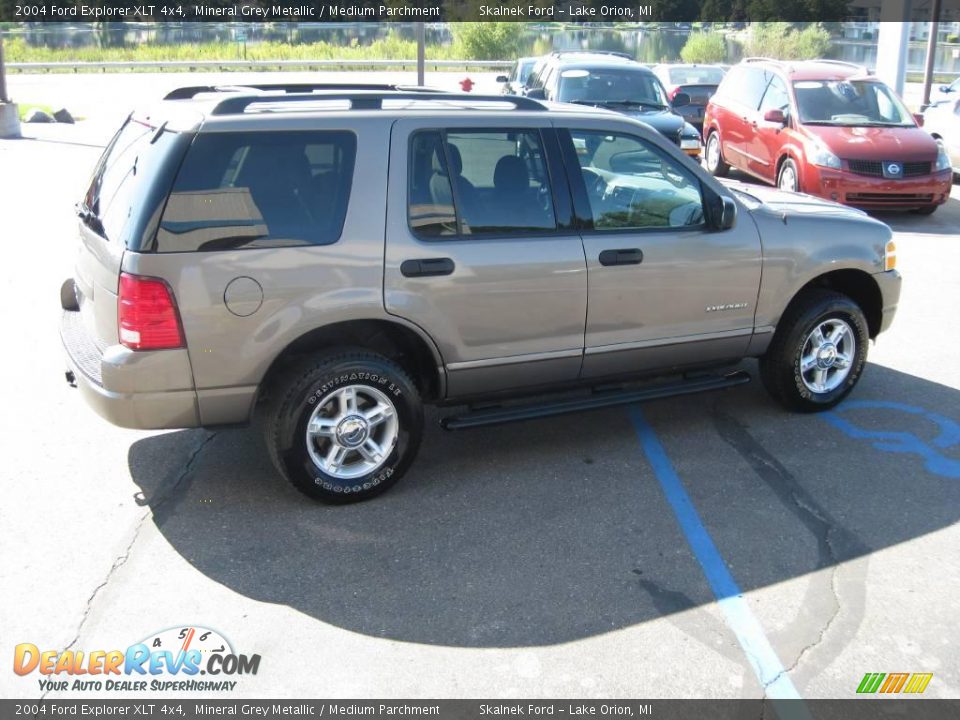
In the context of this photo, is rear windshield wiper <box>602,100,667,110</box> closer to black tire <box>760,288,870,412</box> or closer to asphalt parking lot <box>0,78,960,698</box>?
asphalt parking lot <box>0,78,960,698</box>

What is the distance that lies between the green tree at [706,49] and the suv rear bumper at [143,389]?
37.2 metres

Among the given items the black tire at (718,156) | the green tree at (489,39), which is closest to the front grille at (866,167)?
the black tire at (718,156)

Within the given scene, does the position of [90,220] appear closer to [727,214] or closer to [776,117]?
[727,214]

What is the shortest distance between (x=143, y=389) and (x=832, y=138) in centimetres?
1010

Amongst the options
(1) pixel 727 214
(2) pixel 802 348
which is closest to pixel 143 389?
(1) pixel 727 214

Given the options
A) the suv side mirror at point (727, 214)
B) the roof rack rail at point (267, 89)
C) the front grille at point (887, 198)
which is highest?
the roof rack rail at point (267, 89)

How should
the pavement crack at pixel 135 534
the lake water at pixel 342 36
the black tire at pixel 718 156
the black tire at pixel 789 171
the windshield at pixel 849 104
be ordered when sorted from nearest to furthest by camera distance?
the pavement crack at pixel 135 534 < the black tire at pixel 789 171 < the windshield at pixel 849 104 < the black tire at pixel 718 156 < the lake water at pixel 342 36

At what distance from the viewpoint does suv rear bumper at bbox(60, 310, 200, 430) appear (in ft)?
14.3

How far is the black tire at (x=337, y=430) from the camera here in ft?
15.1

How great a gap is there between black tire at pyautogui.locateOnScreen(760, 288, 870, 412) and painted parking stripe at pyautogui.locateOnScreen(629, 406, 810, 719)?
2.94ft

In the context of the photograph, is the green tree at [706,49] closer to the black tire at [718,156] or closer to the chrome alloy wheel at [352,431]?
the black tire at [718,156]

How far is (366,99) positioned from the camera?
4.94m

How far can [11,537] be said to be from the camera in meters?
4.47

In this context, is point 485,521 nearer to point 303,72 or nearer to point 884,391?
point 884,391
